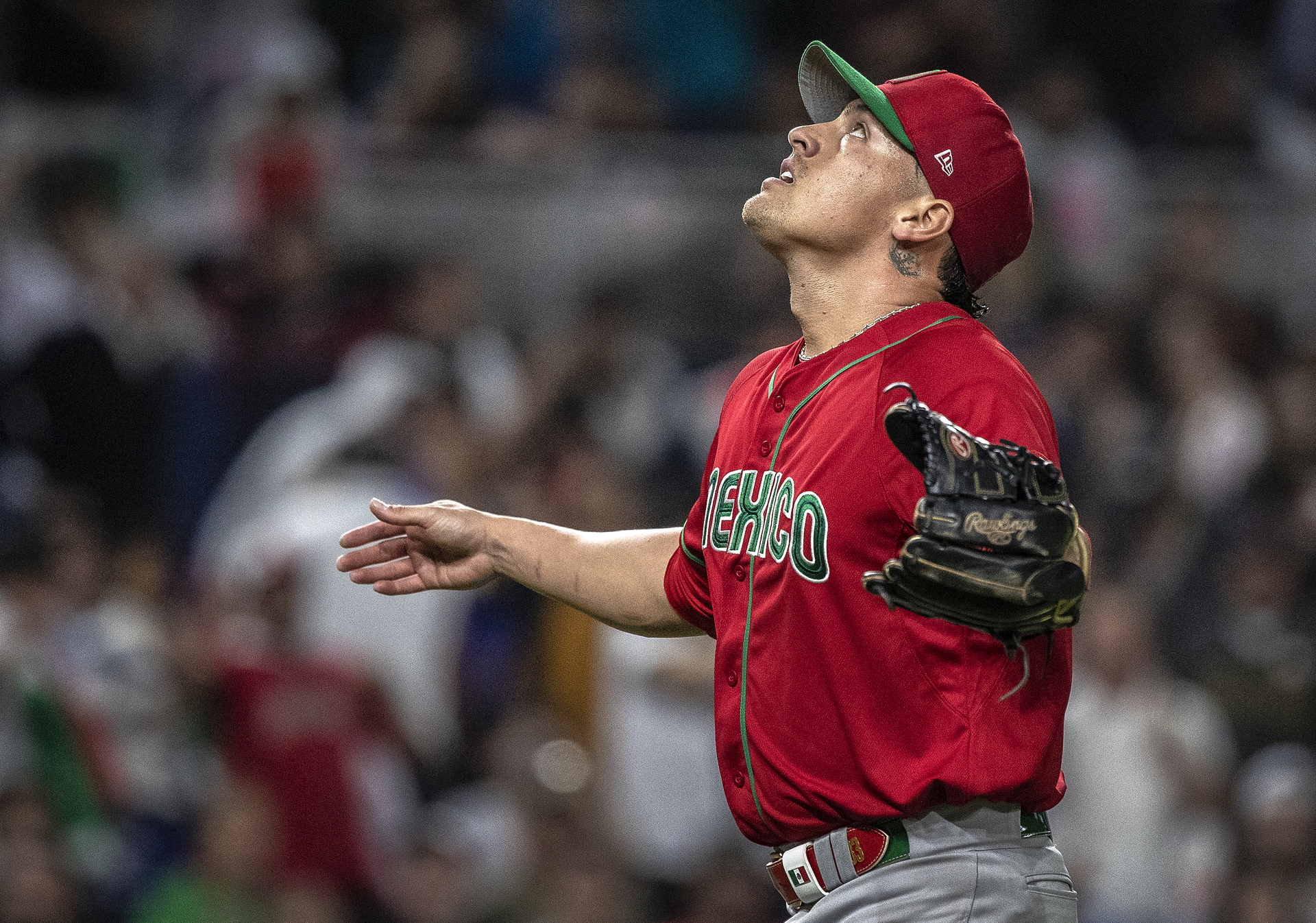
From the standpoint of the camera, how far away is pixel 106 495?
691 cm

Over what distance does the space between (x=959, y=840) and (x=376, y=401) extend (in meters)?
4.74

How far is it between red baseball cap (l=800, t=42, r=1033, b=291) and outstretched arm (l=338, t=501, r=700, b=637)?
770mm

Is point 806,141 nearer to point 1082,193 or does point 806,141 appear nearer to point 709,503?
point 709,503

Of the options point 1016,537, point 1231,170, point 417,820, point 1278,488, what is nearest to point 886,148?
point 1016,537

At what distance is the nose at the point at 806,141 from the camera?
9.63ft

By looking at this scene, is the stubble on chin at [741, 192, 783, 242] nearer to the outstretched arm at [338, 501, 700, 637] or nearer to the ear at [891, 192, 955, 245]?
the ear at [891, 192, 955, 245]

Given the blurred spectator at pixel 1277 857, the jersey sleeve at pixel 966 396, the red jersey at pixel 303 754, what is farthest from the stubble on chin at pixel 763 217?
the blurred spectator at pixel 1277 857

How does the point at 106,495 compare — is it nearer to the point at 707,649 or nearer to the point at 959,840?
the point at 707,649

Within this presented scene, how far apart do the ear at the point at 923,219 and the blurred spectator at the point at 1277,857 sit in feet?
13.4

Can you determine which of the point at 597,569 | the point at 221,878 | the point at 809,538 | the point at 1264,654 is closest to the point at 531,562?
the point at 597,569

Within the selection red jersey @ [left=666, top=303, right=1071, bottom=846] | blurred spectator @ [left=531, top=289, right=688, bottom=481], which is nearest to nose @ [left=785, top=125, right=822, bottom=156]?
red jersey @ [left=666, top=303, right=1071, bottom=846]

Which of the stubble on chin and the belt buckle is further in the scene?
the stubble on chin

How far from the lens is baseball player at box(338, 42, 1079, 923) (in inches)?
100

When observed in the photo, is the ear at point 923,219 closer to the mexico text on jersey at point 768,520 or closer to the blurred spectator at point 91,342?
the mexico text on jersey at point 768,520
